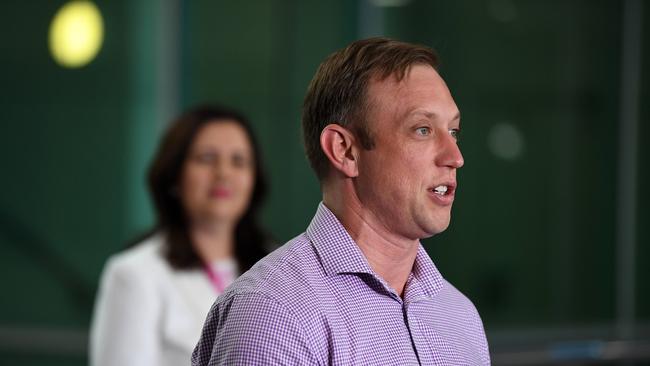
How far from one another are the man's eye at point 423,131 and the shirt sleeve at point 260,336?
15.6 inches

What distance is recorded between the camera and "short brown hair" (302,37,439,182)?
1754mm

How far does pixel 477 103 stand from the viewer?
6.21m

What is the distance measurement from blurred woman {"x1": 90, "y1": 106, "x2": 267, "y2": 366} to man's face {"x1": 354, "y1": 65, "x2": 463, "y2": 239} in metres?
1.43

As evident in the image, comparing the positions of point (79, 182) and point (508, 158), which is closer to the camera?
point (79, 182)

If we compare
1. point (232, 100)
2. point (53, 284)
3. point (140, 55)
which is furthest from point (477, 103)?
point (53, 284)

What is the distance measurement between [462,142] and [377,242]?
175 inches

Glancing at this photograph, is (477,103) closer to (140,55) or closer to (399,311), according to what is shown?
(140,55)

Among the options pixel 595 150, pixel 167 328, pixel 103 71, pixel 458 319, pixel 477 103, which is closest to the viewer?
pixel 458 319

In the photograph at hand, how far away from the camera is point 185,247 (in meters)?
3.24

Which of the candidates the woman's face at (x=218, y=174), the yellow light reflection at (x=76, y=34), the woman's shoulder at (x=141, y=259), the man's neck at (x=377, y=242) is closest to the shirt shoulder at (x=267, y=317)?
the man's neck at (x=377, y=242)

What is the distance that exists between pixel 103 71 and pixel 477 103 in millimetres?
2271

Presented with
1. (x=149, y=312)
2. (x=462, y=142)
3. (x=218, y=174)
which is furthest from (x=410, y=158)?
(x=462, y=142)

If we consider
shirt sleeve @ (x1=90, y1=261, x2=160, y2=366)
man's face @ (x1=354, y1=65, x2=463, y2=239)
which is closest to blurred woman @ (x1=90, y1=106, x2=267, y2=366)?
shirt sleeve @ (x1=90, y1=261, x2=160, y2=366)

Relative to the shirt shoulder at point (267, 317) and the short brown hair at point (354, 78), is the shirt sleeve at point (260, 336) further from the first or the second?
the short brown hair at point (354, 78)
